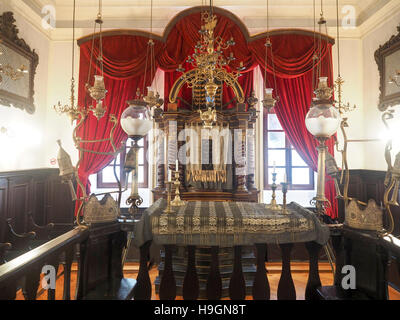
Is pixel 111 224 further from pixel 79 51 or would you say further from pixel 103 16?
pixel 103 16

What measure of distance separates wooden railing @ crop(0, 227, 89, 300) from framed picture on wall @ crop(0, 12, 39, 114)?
2.83m

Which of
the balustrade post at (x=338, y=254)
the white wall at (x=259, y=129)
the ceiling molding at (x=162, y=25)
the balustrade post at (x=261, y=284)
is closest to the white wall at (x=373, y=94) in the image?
the white wall at (x=259, y=129)

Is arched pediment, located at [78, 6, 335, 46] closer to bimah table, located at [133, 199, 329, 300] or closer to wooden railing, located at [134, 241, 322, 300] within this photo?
bimah table, located at [133, 199, 329, 300]

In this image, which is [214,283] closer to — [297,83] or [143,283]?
[143,283]

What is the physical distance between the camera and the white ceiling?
5.03 m

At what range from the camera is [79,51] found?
504 cm

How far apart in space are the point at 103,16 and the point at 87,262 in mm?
4941

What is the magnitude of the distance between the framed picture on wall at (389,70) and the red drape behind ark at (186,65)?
31.9 inches

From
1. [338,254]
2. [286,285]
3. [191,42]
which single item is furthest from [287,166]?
[286,285]

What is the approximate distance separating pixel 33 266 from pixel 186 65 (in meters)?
4.42

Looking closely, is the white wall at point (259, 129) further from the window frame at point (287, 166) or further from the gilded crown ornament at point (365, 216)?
the gilded crown ornament at point (365, 216)

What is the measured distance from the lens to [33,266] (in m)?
1.34

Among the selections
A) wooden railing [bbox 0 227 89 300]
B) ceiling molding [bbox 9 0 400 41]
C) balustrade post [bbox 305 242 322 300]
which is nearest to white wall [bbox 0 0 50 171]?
ceiling molding [bbox 9 0 400 41]

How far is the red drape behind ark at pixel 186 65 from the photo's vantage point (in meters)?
4.80
